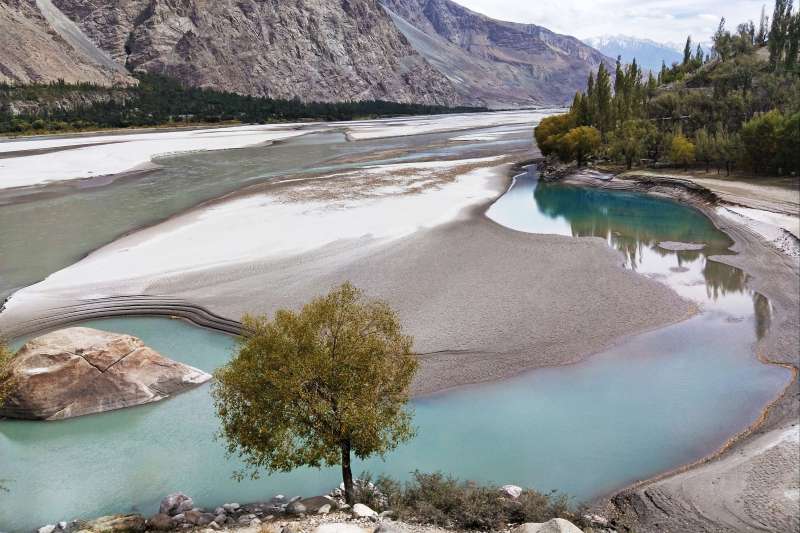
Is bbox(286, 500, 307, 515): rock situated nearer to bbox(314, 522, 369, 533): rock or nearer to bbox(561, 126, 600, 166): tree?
bbox(314, 522, 369, 533): rock

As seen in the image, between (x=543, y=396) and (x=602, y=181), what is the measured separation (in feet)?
172

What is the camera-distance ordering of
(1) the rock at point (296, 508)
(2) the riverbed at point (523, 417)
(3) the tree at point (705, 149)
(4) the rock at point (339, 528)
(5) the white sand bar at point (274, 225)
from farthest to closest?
(3) the tree at point (705, 149)
(5) the white sand bar at point (274, 225)
(2) the riverbed at point (523, 417)
(1) the rock at point (296, 508)
(4) the rock at point (339, 528)

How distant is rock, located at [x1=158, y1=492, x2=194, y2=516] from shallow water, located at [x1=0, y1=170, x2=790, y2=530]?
62cm

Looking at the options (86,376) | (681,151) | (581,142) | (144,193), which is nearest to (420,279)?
(86,376)

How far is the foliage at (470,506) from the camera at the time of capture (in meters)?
13.8

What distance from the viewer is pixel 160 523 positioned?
14.0 m

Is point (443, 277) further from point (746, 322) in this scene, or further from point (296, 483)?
point (296, 483)

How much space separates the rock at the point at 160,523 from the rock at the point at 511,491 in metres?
8.34

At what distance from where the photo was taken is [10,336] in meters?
25.2

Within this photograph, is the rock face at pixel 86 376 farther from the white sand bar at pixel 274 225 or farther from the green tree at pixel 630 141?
the green tree at pixel 630 141

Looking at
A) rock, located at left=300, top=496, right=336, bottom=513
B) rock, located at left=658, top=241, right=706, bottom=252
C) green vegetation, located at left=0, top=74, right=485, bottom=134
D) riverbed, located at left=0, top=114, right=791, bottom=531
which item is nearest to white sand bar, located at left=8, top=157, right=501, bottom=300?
riverbed, located at left=0, top=114, right=791, bottom=531

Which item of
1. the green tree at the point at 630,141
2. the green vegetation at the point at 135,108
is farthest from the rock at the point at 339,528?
the green vegetation at the point at 135,108

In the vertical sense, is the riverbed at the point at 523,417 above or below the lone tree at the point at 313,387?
below

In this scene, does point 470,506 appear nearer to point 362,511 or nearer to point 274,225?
point 362,511
